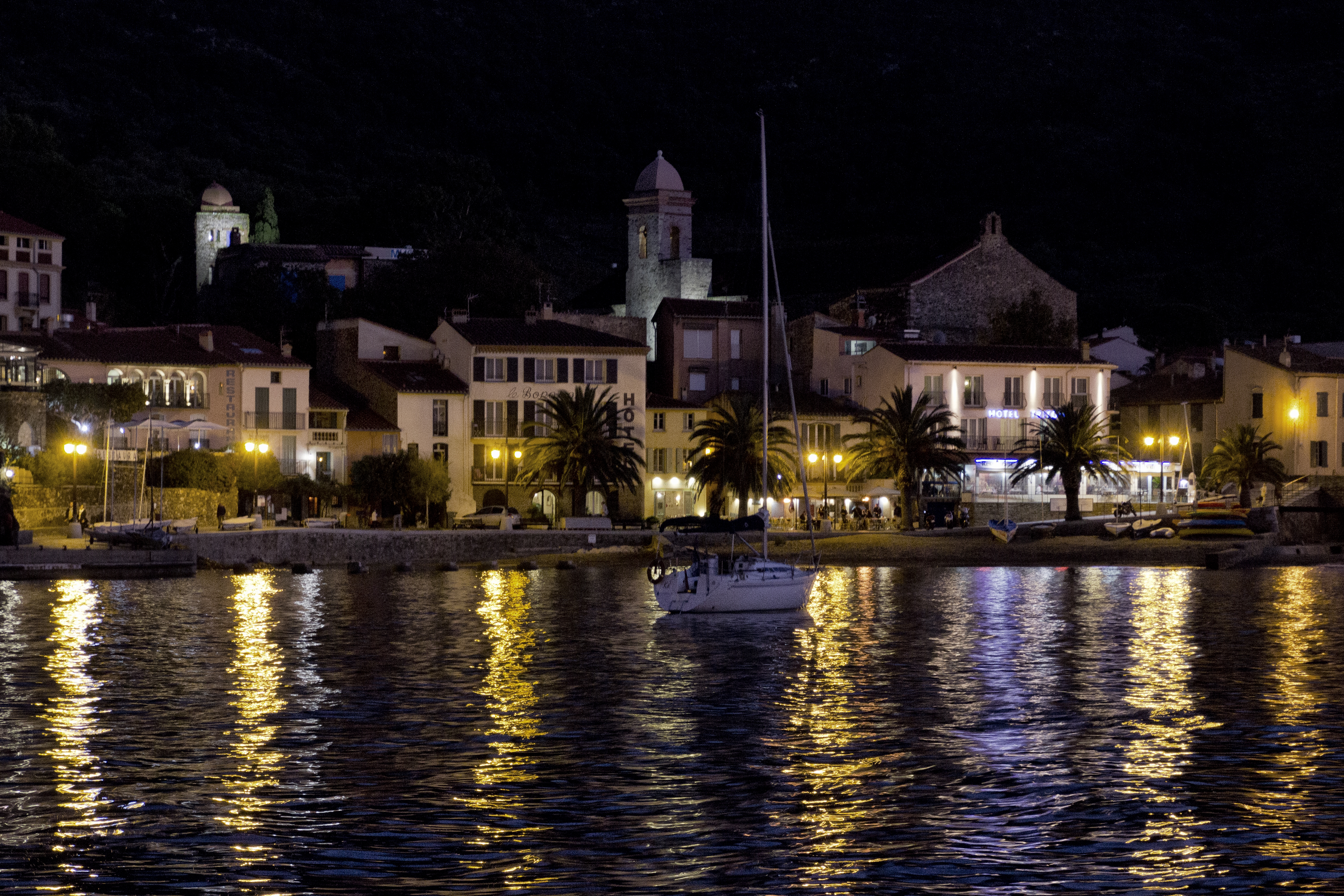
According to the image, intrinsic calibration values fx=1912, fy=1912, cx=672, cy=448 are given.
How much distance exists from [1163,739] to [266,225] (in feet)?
358

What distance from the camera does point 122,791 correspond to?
88.5 feet

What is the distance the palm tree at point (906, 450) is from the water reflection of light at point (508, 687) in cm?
2551

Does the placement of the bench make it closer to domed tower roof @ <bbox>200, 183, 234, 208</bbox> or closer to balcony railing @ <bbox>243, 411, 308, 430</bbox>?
balcony railing @ <bbox>243, 411, 308, 430</bbox>

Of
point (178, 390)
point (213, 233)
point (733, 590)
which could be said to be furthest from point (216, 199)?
point (733, 590)

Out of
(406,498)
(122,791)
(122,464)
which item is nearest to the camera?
(122,791)

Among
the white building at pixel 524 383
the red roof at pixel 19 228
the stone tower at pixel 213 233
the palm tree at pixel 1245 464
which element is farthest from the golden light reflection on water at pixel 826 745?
the stone tower at pixel 213 233

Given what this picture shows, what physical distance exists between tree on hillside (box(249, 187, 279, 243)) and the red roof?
25.5m

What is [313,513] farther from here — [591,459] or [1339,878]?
[1339,878]

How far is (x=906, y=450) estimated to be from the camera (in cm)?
8581

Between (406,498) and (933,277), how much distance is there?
3662 cm

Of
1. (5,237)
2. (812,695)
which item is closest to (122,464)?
(5,237)

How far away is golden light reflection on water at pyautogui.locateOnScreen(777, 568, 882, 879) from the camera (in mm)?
24562

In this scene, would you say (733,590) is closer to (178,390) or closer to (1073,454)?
(1073,454)

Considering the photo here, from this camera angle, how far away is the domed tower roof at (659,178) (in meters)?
120
